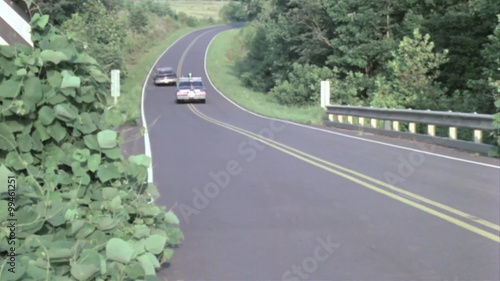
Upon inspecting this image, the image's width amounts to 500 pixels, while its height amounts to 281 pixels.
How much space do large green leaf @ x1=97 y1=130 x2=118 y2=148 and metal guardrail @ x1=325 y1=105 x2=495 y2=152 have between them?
11.5 meters

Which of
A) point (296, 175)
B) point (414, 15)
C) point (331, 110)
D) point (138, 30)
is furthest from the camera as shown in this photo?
point (138, 30)

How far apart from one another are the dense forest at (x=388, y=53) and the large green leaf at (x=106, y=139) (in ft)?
57.5

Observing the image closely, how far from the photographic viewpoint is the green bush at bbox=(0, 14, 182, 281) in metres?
4.43

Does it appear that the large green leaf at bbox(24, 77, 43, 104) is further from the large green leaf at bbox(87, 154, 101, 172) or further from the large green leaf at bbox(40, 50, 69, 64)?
the large green leaf at bbox(87, 154, 101, 172)

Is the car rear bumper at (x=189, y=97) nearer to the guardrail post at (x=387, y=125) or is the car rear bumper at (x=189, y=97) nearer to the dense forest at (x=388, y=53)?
the dense forest at (x=388, y=53)

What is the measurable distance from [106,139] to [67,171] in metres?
0.43

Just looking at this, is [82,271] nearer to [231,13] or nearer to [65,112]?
[65,112]

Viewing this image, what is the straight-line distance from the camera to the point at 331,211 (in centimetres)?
880

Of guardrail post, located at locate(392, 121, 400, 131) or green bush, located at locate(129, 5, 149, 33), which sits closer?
guardrail post, located at locate(392, 121, 400, 131)

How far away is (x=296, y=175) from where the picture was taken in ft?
39.8

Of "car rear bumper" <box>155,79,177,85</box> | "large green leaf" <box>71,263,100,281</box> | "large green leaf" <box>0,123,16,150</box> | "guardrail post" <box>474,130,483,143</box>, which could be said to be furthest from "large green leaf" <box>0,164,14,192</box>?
"car rear bumper" <box>155,79,177,85</box>

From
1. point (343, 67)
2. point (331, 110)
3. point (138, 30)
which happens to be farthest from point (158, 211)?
point (138, 30)

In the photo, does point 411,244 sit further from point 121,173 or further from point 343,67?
point 343,67

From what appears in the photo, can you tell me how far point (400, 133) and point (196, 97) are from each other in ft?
85.6
